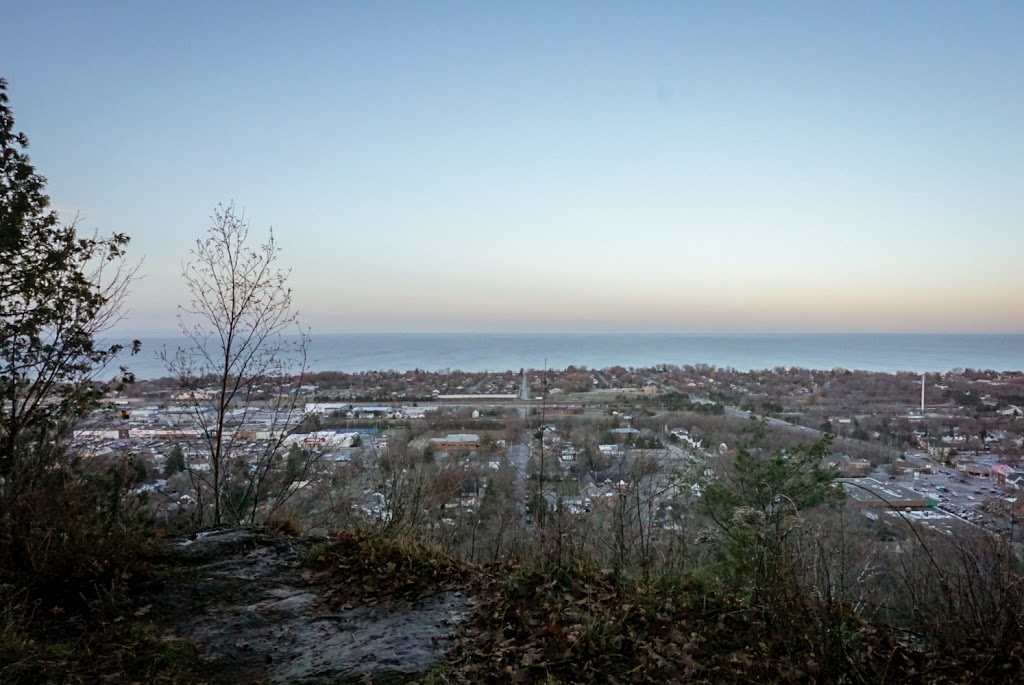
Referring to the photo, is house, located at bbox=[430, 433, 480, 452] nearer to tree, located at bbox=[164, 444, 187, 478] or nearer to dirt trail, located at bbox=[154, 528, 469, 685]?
dirt trail, located at bbox=[154, 528, 469, 685]

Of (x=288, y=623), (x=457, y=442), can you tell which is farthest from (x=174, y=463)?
(x=288, y=623)

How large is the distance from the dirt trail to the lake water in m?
6.79

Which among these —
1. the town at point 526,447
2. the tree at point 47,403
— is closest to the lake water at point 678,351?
the town at point 526,447

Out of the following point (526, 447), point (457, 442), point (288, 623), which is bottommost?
point (288, 623)

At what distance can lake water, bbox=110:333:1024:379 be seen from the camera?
16.0 meters

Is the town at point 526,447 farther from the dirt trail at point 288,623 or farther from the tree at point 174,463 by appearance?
the dirt trail at point 288,623

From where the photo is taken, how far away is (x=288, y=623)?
381 centimetres

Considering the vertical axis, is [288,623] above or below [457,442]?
below

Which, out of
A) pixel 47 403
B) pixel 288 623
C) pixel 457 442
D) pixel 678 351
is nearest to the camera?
pixel 288 623

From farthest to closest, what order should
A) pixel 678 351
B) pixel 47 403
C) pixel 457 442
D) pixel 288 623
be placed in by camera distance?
1. pixel 678 351
2. pixel 457 442
3. pixel 47 403
4. pixel 288 623

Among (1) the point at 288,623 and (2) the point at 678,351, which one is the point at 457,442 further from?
(2) the point at 678,351

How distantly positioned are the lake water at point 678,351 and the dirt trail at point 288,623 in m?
→ 6.79

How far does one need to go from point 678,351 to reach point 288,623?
2523 cm

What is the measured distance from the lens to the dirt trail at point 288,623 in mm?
3211
